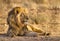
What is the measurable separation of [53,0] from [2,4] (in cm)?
268

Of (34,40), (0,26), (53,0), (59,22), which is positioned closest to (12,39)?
(34,40)

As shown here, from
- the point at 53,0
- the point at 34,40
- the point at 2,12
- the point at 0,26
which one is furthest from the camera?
the point at 53,0

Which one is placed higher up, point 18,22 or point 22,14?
point 22,14

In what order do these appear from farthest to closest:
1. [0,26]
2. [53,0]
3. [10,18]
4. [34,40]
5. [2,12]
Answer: [53,0]
[2,12]
[0,26]
[10,18]
[34,40]

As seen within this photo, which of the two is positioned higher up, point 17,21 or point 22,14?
point 22,14

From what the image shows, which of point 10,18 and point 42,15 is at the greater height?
point 10,18

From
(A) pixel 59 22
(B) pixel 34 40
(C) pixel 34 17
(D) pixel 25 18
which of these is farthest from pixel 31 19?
(B) pixel 34 40

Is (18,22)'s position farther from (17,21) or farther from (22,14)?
(22,14)

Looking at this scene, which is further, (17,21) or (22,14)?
(22,14)

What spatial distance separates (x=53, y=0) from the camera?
631 inches

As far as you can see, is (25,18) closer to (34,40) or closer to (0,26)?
(34,40)

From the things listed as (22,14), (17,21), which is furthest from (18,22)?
(22,14)

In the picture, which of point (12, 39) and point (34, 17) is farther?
point (34, 17)

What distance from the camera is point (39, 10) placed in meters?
15.3
